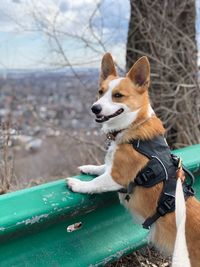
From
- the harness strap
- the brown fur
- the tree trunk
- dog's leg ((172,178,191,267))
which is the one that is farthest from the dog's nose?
the tree trunk

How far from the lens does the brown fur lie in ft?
10.1

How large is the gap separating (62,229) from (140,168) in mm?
671

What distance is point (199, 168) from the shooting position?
4.03m

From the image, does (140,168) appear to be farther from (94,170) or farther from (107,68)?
(107,68)

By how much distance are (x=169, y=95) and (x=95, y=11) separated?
211cm

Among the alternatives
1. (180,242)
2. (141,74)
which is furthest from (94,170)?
(180,242)

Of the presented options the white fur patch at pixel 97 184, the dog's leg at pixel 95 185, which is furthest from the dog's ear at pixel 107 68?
the dog's leg at pixel 95 185

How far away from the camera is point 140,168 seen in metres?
3.19

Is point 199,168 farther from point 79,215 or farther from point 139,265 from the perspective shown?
point 79,215

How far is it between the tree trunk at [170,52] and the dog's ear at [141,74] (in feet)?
17.9

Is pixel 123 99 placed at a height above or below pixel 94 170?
above

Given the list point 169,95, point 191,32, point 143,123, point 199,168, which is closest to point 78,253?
point 143,123

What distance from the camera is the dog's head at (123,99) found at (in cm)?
336

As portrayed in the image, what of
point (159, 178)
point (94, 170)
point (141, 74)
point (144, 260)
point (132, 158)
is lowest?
point (144, 260)
